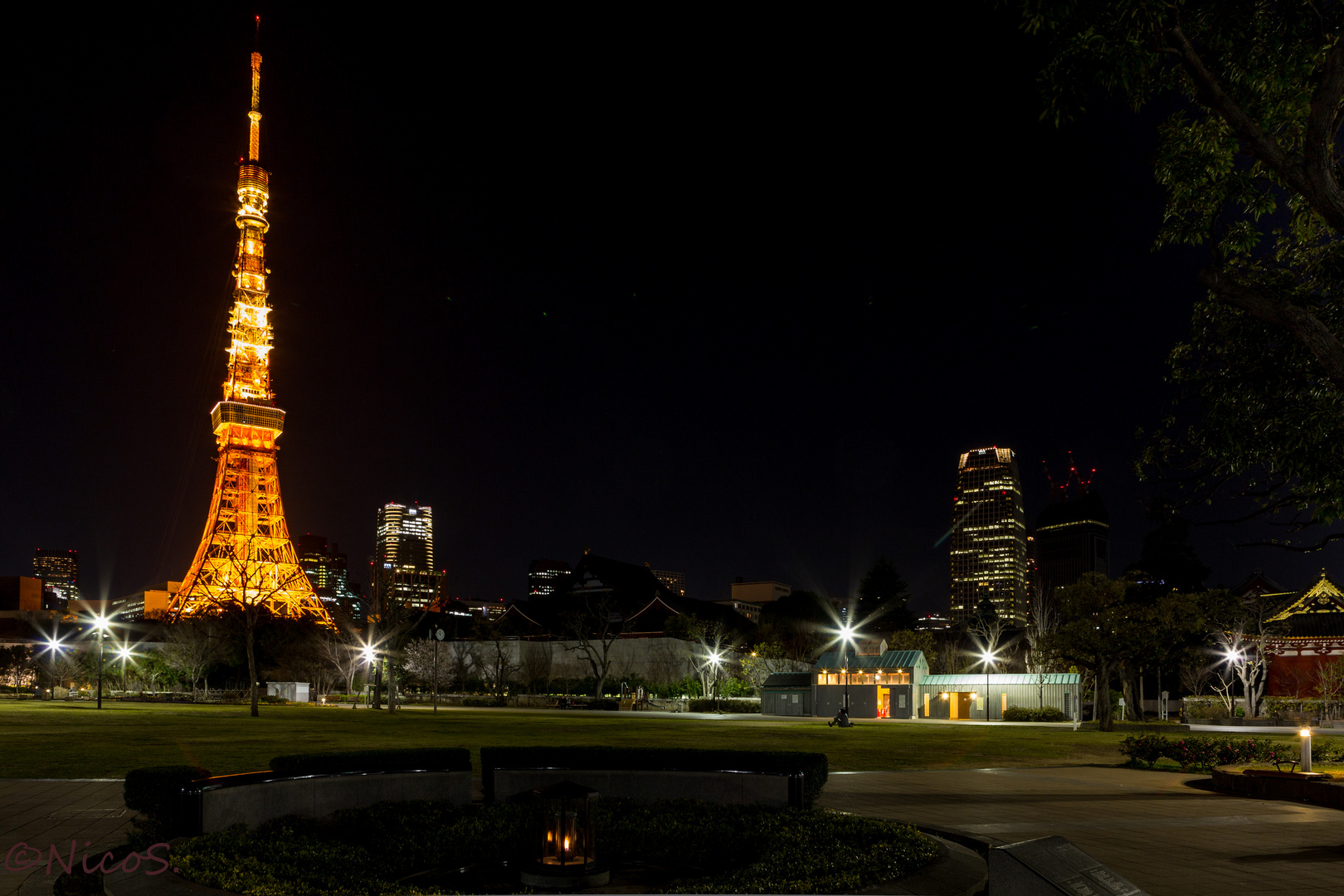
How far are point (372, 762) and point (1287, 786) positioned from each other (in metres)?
14.0

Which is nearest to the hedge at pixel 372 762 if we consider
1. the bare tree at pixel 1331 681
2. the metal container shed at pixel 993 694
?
the metal container shed at pixel 993 694

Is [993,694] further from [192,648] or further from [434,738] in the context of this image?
[192,648]

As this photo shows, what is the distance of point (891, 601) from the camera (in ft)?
299

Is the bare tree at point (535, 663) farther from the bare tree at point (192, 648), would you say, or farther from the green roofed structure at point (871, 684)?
the green roofed structure at point (871, 684)

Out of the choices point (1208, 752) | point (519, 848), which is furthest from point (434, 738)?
point (1208, 752)

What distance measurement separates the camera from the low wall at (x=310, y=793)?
30.2 feet

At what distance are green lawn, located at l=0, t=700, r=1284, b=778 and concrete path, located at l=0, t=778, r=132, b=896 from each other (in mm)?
1737

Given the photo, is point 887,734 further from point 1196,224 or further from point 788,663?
point 788,663

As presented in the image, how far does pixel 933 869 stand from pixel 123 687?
71801 millimetres

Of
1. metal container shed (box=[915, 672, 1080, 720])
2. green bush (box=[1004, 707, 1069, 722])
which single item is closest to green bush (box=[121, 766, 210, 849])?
metal container shed (box=[915, 672, 1080, 720])

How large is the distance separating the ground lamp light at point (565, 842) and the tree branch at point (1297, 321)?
7.68m

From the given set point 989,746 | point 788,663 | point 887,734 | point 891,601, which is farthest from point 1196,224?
point 891,601

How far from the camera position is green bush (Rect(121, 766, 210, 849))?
8883 millimetres

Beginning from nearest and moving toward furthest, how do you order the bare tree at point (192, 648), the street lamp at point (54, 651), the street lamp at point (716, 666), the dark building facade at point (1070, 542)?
1. the street lamp at point (716, 666)
2. the bare tree at point (192, 648)
3. the street lamp at point (54, 651)
4. the dark building facade at point (1070, 542)
